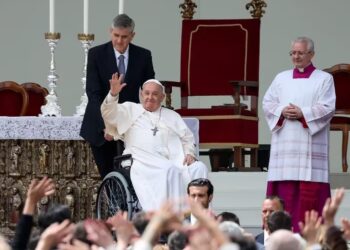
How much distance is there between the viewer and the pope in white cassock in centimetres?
1202

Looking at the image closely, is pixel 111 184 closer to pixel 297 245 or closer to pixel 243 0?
pixel 297 245

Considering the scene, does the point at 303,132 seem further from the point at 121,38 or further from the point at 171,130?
the point at 121,38

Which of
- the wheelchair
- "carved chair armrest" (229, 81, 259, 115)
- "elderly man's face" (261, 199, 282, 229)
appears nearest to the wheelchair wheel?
the wheelchair

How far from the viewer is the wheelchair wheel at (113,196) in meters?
11.9

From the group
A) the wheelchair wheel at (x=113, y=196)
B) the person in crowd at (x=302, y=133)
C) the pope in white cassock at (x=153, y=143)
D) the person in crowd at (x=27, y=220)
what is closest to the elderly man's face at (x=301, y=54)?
the person in crowd at (x=302, y=133)

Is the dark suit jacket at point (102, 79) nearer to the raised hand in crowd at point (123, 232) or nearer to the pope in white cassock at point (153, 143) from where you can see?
the pope in white cassock at point (153, 143)

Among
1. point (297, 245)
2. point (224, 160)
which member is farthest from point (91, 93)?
point (297, 245)

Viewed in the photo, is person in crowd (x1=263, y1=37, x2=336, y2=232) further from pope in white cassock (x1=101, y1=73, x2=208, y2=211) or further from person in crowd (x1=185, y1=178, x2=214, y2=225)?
person in crowd (x1=185, y1=178, x2=214, y2=225)

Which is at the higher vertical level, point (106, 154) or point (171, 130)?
point (171, 130)

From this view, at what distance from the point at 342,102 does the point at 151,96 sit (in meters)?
4.77

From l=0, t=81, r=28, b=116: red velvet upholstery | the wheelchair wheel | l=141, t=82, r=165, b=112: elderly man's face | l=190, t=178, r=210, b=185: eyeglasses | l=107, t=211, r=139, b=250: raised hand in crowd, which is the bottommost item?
the wheelchair wheel

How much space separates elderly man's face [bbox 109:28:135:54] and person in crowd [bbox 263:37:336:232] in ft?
4.16

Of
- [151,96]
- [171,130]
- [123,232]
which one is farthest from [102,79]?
[123,232]

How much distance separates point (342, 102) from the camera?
54.7ft
